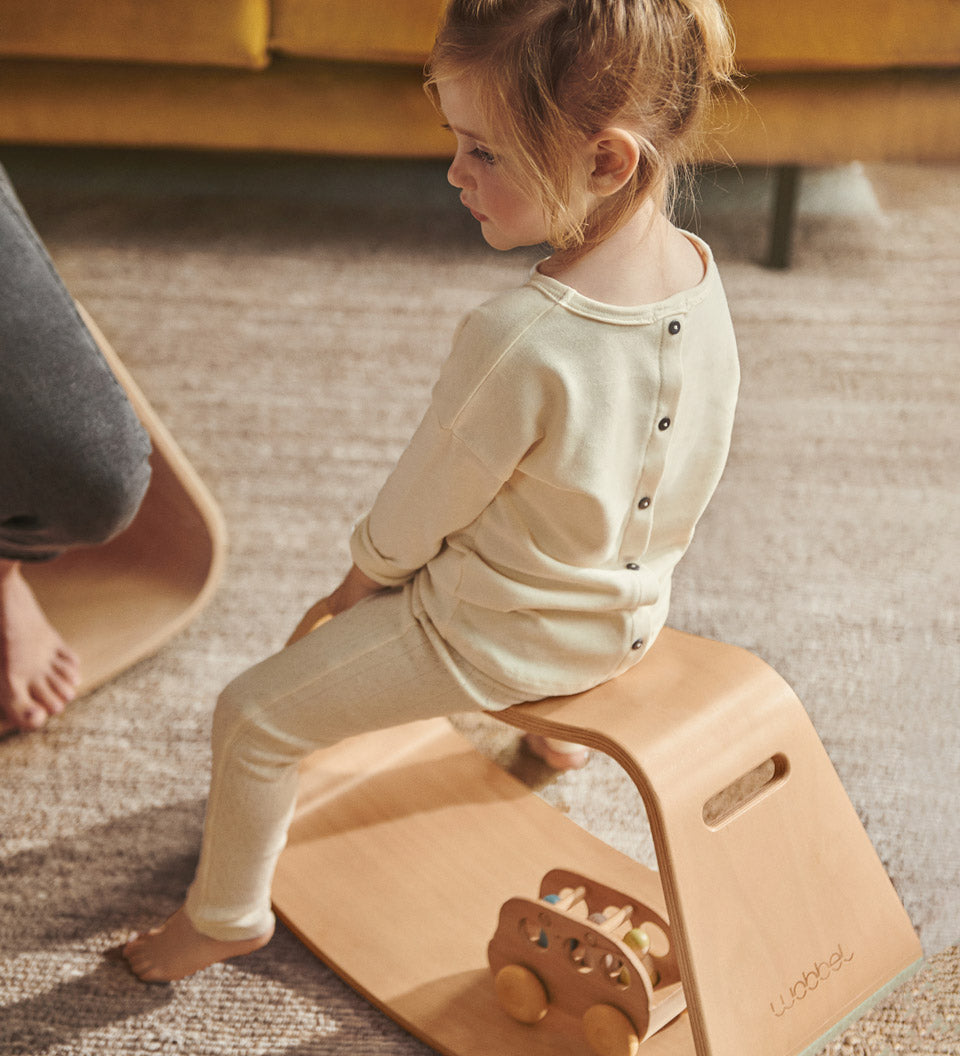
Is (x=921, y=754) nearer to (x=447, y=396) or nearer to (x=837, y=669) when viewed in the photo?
(x=837, y=669)

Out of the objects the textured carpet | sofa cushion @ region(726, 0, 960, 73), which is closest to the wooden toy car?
the textured carpet

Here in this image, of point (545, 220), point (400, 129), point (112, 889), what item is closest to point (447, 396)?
point (545, 220)

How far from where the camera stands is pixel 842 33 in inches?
65.4

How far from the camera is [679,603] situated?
1.28 meters

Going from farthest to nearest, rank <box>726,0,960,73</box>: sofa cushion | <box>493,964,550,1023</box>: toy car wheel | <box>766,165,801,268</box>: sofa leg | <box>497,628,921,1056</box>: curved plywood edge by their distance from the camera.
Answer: <box>766,165,801,268</box>: sofa leg
<box>726,0,960,73</box>: sofa cushion
<box>493,964,550,1023</box>: toy car wheel
<box>497,628,921,1056</box>: curved plywood edge

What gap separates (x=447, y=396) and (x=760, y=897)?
0.39 meters

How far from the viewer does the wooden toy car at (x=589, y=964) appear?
0.79 m

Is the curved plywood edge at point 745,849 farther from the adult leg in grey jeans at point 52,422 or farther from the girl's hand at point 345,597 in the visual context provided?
the adult leg in grey jeans at point 52,422

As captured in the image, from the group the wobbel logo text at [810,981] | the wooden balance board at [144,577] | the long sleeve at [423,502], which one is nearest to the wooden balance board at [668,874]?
the wobbel logo text at [810,981]

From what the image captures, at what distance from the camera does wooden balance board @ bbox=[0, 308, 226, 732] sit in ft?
3.88

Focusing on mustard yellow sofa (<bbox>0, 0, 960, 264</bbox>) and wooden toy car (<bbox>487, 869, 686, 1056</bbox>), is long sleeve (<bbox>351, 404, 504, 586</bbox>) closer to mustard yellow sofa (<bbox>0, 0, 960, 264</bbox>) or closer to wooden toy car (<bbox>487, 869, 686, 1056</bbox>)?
wooden toy car (<bbox>487, 869, 686, 1056</bbox>)

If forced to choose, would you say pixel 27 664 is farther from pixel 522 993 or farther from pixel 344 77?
pixel 344 77

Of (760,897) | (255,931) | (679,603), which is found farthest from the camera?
(679,603)

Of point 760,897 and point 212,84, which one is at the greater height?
point 212,84
